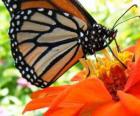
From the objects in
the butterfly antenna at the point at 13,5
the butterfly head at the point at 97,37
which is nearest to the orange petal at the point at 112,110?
the butterfly head at the point at 97,37

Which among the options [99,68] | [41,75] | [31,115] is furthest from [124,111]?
[31,115]

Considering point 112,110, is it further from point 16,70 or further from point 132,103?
point 16,70

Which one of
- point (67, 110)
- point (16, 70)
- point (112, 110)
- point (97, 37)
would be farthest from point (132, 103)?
point (16, 70)

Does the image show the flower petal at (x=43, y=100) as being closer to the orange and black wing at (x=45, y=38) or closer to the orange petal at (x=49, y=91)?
the orange petal at (x=49, y=91)

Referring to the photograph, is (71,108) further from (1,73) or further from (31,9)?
(1,73)

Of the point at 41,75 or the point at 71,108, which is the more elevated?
the point at 41,75

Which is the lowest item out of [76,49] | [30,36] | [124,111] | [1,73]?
[124,111]
